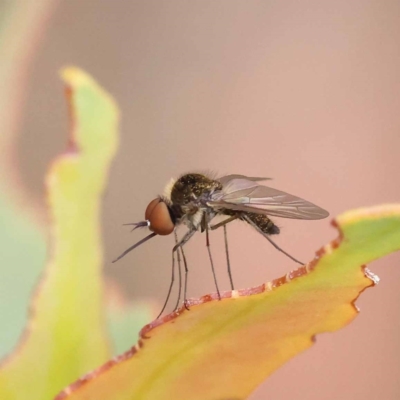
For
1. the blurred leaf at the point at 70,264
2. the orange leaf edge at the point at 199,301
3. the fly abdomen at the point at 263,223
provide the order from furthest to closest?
the fly abdomen at the point at 263,223 → the blurred leaf at the point at 70,264 → the orange leaf edge at the point at 199,301

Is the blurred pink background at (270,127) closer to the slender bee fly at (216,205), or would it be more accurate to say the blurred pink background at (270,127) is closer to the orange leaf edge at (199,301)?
the slender bee fly at (216,205)

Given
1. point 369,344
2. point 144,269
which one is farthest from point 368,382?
point 144,269

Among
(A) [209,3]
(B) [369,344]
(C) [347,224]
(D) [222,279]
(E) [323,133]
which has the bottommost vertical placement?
(C) [347,224]

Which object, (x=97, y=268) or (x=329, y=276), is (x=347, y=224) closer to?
(x=329, y=276)

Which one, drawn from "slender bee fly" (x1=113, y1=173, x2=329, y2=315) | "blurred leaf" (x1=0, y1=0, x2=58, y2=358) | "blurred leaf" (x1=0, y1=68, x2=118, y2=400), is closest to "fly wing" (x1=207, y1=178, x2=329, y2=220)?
"slender bee fly" (x1=113, y1=173, x2=329, y2=315)

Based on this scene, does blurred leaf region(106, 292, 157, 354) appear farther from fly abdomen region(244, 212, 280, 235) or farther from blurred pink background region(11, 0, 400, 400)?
fly abdomen region(244, 212, 280, 235)

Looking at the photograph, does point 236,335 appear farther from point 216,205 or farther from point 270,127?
point 270,127

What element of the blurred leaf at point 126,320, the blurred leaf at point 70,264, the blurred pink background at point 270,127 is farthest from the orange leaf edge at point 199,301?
the blurred pink background at point 270,127
